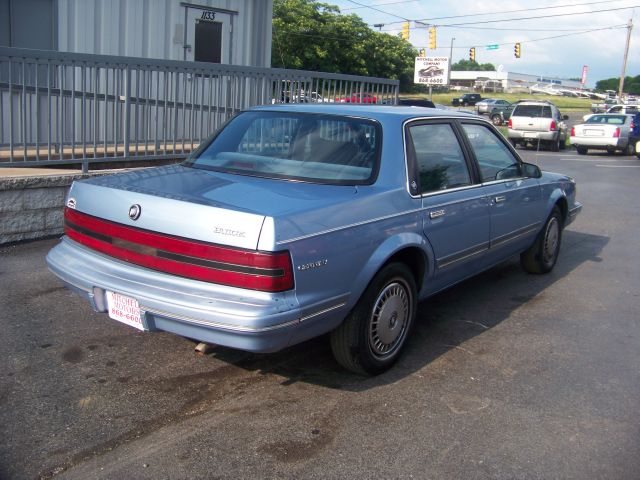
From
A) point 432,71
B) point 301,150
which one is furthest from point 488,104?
point 301,150

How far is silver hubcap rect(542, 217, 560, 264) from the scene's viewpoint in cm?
695

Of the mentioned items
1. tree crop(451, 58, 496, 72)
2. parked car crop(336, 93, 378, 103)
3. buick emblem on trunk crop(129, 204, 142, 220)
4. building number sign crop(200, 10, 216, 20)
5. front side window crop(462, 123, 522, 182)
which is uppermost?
tree crop(451, 58, 496, 72)

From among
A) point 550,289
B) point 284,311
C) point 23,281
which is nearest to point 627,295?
point 550,289

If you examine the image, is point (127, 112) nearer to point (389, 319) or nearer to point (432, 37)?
point (389, 319)

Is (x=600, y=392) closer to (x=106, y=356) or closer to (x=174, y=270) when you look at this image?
(x=174, y=270)

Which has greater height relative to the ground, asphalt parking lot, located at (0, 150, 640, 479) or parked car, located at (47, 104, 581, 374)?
parked car, located at (47, 104, 581, 374)

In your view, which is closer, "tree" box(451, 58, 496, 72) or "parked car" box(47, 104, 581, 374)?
"parked car" box(47, 104, 581, 374)

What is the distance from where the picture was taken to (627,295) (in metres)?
6.56

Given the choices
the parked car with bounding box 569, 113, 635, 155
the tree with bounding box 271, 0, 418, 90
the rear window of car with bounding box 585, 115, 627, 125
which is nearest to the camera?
the parked car with bounding box 569, 113, 635, 155

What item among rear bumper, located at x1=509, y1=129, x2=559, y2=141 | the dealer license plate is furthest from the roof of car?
rear bumper, located at x1=509, y1=129, x2=559, y2=141

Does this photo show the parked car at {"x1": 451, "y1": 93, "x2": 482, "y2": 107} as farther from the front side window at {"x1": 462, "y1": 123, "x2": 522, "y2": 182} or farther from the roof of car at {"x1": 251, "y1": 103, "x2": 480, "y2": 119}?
the roof of car at {"x1": 251, "y1": 103, "x2": 480, "y2": 119}

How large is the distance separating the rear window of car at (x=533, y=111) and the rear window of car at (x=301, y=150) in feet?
72.2

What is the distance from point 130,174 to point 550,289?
4.16 metres

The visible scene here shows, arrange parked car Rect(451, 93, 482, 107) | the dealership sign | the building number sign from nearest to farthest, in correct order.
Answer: the building number sign, the dealership sign, parked car Rect(451, 93, 482, 107)
